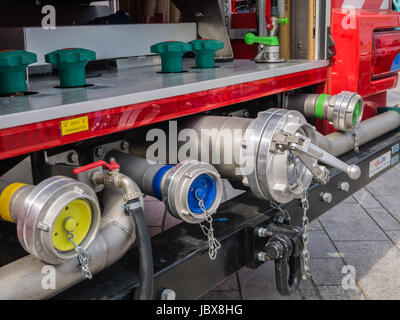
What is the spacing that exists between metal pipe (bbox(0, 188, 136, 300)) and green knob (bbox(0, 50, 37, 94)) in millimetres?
396

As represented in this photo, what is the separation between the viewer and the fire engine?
1.14 m

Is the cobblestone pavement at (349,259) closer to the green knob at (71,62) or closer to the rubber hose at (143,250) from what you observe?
the rubber hose at (143,250)

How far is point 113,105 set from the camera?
124 centimetres

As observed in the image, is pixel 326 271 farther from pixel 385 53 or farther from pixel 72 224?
pixel 72 224

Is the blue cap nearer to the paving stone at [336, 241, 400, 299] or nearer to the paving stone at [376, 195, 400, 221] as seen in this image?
the paving stone at [336, 241, 400, 299]

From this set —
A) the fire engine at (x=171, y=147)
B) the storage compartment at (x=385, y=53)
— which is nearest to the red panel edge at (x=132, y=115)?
A: the fire engine at (x=171, y=147)

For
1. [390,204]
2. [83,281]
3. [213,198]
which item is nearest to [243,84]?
[213,198]

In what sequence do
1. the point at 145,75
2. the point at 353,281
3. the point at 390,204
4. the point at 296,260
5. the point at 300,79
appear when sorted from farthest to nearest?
the point at 390,204 < the point at 353,281 < the point at 300,79 < the point at 145,75 < the point at 296,260

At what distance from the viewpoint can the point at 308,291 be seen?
2.29 m

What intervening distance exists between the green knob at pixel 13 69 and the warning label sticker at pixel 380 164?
5.52 ft

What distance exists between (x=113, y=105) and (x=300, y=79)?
103cm

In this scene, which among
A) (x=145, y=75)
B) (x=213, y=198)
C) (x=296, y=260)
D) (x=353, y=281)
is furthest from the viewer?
(x=353, y=281)

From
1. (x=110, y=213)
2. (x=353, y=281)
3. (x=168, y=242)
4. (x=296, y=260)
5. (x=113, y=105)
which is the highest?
(x=113, y=105)
